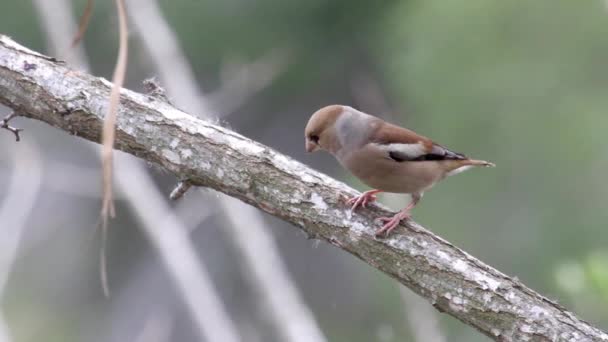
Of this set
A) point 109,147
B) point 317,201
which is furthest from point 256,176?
point 109,147

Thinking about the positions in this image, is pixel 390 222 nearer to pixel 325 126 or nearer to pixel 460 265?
pixel 460 265

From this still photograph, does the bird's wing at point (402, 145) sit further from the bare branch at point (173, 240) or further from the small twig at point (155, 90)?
the bare branch at point (173, 240)

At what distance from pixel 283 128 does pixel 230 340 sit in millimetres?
2132

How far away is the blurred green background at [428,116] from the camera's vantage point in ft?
16.9

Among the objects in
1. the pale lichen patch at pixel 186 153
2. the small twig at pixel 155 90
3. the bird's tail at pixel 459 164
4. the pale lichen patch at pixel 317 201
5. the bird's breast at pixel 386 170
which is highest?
the bird's tail at pixel 459 164

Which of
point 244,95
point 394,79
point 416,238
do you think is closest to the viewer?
point 416,238

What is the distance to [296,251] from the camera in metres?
7.19

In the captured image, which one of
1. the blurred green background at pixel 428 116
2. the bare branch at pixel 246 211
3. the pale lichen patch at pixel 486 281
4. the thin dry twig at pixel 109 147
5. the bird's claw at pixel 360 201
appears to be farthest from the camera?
the bare branch at pixel 246 211

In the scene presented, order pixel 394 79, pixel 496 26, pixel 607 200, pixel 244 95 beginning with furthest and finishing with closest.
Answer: pixel 244 95 → pixel 394 79 → pixel 496 26 → pixel 607 200

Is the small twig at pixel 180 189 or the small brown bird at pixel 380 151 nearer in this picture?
the small twig at pixel 180 189

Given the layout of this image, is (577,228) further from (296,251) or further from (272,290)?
(296,251)

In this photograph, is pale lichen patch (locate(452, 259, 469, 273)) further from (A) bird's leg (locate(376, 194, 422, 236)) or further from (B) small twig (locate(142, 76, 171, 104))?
(B) small twig (locate(142, 76, 171, 104))

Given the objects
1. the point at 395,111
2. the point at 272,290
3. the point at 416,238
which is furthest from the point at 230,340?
the point at 416,238

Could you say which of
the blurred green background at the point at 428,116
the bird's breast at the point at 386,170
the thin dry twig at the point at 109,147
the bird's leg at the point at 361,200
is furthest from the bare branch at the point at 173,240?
the thin dry twig at the point at 109,147
